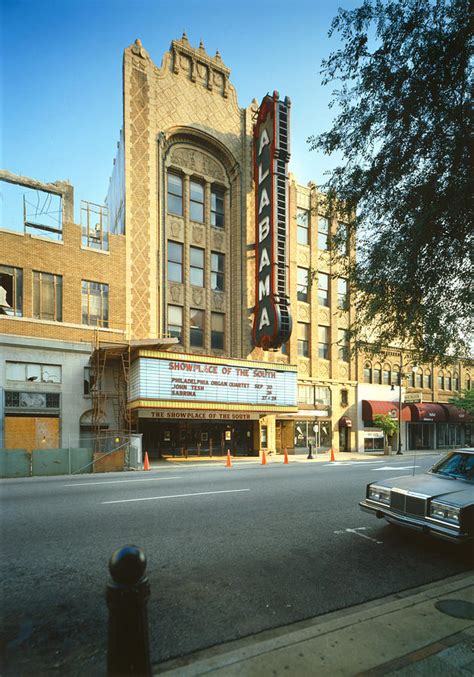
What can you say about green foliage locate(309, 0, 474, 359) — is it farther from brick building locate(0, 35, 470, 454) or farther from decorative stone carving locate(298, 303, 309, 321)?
decorative stone carving locate(298, 303, 309, 321)

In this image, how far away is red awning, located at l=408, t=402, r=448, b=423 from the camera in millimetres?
35781

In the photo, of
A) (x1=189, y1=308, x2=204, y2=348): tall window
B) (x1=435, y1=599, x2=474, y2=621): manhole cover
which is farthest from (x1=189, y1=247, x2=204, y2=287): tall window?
(x1=435, y1=599, x2=474, y2=621): manhole cover

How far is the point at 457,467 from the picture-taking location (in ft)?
24.0

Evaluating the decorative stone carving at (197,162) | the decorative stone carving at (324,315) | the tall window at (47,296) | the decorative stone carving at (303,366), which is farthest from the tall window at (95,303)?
the decorative stone carving at (324,315)

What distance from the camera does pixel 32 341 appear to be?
21453 millimetres

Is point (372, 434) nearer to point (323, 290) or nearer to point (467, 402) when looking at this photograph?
point (467, 402)

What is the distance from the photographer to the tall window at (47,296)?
2223 centimetres

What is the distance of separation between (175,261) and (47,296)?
7.90 metres

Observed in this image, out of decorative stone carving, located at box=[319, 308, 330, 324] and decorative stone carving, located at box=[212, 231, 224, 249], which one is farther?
decorative stone carving, located at box=[319, 308, 330, 324]

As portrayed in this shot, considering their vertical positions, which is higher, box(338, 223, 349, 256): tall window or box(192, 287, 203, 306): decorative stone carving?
box(192, 287, 203, 306): decorative stone carving

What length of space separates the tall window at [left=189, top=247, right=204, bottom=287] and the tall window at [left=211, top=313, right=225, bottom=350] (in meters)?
2.31

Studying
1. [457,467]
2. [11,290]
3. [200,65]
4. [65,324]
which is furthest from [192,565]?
[200,65]

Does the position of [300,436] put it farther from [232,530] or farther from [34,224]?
[232,530]

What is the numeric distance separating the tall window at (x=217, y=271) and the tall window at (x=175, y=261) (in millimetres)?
2305
